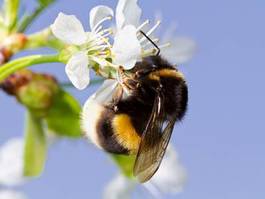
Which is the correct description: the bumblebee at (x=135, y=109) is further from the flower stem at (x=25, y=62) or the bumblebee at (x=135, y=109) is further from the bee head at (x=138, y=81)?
the flower stem at (x=25, y=62)

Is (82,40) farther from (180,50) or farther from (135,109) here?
(180,50)

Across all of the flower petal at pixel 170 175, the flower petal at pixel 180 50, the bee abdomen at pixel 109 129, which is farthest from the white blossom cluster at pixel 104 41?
the flower petal at pixel 170 175

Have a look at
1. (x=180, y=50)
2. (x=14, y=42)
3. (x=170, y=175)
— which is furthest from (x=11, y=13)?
(x=170, y=175)

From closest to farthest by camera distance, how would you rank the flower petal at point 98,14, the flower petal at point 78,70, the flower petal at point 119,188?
the flower petal at point 78,70
the flower petal at point 98,14
the flower petal at point 119,188

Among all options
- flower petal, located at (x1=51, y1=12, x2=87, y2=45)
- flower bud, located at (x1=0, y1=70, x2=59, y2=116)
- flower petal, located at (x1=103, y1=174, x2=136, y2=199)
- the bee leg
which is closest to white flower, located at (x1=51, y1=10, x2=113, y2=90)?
flower petal, located at (x1=51, y1=12, x2=87, y2=45)

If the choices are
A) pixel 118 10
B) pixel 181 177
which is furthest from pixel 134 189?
pixel 118 10
